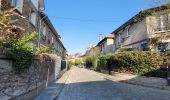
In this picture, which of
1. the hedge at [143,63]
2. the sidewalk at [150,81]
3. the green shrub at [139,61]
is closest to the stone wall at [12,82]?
the sidewalk at [150,81]

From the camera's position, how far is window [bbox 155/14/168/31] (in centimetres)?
2303

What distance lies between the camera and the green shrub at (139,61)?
768 inches

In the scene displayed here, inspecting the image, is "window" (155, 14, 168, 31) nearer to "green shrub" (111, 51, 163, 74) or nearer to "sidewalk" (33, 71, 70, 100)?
"green shrub" (111, 51, 163, 74)

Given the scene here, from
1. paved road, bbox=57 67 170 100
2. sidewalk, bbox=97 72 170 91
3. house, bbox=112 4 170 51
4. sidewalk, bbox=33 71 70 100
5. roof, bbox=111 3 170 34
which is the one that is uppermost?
roof, bbox=111 3 170 34

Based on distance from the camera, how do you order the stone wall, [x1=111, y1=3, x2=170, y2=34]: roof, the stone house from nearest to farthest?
the stone wall → [x1=111, y1=3, x2=170, y2=34]: roof → the stone house

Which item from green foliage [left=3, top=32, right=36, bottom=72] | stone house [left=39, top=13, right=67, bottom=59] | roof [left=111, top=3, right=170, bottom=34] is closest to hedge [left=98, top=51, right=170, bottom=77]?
roof [left=111, top=3, right=170, bottom=34]

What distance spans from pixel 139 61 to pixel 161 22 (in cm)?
569

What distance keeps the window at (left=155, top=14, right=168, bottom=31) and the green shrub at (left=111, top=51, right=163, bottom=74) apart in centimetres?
458

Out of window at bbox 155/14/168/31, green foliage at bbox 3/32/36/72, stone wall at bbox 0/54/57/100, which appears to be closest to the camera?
stone wall at bbox 0/54/57/100

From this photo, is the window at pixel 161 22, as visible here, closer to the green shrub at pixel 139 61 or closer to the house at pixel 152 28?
the house at pixel 152 28

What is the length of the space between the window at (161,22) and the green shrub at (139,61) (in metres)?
4.58

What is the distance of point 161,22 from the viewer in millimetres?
23391

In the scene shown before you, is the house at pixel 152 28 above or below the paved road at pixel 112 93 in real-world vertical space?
above

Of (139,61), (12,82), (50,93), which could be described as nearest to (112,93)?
(50,93)
